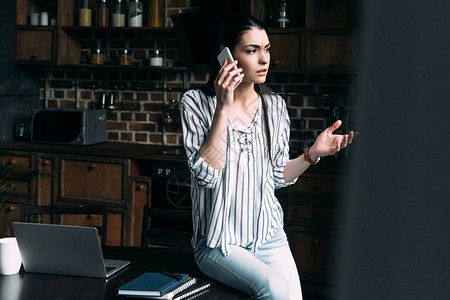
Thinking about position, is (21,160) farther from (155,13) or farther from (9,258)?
(9,258)

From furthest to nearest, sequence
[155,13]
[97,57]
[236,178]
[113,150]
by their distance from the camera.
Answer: [97,57] < [155,13] < [113,150] < [236,178]

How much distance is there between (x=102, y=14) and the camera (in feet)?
11.3

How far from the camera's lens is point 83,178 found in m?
3.20

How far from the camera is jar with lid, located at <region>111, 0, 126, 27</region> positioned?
3.42 meters

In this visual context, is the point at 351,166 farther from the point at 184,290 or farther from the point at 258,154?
the point at 258,154

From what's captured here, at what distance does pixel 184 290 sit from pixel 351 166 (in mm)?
1054

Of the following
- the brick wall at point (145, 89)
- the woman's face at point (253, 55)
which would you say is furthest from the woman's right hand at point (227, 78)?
the brick wall at point (145, 89)

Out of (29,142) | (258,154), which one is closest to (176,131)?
(29,142)

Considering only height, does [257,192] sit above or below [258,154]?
below

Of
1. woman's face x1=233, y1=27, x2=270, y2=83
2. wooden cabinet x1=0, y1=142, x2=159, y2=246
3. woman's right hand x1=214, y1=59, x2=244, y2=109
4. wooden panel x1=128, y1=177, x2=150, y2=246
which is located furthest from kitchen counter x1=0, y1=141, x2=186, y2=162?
woman's right hand x1=214, y1=59, x2=244, y2=109

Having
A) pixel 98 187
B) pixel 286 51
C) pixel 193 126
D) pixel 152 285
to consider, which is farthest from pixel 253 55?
pixel 98 187

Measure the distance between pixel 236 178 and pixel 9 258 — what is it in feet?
2.14

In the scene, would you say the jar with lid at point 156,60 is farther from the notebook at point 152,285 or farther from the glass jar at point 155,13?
the notebook at point 152,285

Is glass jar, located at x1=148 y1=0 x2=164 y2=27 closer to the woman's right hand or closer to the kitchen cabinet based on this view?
the kitchen cabinet
